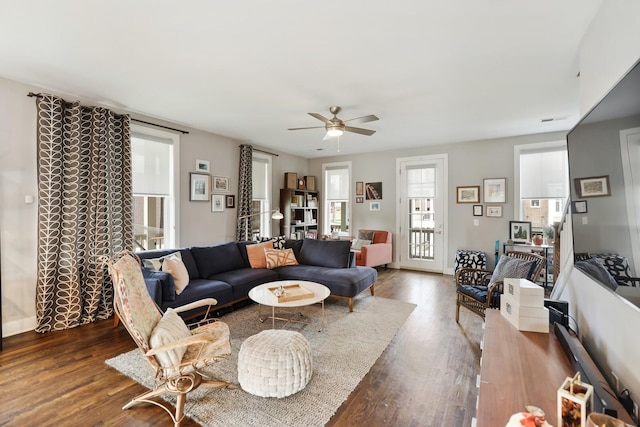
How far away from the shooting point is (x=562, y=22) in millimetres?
2035

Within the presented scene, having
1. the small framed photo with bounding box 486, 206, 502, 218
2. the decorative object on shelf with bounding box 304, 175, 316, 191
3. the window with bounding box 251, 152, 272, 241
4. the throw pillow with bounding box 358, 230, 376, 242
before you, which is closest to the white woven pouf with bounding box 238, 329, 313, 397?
the window with bounding box 251, 152, 272, 241

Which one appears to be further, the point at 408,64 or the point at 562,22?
the point at 408,64

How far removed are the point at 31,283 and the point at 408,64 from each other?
15.0 ft

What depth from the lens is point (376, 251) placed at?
582cm

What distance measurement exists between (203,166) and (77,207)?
1930 mm

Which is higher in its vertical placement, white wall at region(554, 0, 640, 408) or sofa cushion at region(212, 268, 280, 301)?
white wall at region(554, 0, 640, 408)

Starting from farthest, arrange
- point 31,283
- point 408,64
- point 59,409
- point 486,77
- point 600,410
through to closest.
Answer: point 31,283 → point 486,77 → point 408,64 → point 59,409 → point 600,410

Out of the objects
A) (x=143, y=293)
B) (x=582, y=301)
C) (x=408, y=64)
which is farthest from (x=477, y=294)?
(x=143, y=293)

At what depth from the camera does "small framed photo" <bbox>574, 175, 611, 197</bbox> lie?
49.8 inches

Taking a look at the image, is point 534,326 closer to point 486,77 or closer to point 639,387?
point 639,387

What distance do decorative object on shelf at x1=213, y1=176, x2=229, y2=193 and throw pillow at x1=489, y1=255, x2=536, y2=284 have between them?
443cm

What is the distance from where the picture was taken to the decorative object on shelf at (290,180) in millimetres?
6605

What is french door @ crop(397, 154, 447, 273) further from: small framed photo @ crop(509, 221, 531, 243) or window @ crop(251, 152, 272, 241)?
window @ crop(251, 152, 272, 241)

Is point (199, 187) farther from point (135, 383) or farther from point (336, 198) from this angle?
point (336, 198)
